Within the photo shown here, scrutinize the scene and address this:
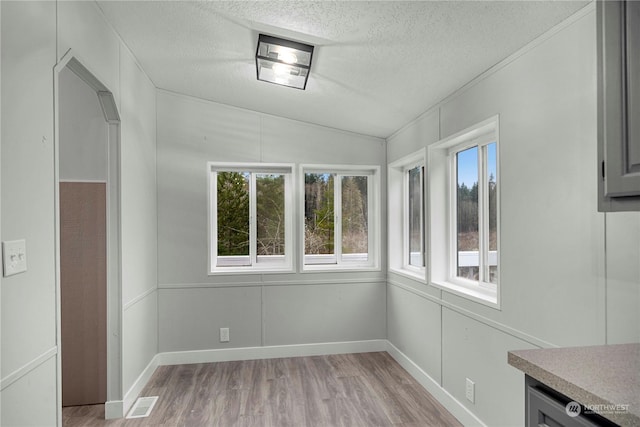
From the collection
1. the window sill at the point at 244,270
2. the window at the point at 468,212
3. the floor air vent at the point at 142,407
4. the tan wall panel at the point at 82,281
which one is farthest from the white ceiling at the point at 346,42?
the floor air vent at the point at 142,407

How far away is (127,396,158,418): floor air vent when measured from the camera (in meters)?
2.79

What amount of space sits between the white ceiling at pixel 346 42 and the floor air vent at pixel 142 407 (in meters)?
2.66

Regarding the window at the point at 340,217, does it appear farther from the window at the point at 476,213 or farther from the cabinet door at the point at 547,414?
the cabinet door at the point at 547,414

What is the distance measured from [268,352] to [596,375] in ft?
10.7

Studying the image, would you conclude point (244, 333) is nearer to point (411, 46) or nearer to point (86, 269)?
point (86, 269)

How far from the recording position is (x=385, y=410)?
2.84 meters

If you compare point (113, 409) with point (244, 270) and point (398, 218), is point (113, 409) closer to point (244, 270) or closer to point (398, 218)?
point (244, 270)

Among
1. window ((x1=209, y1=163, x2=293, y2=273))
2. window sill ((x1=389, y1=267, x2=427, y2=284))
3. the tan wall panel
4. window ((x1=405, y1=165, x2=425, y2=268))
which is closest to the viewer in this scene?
the tan wall panel

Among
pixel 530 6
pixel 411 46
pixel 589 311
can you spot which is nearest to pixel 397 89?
pixel 411 46

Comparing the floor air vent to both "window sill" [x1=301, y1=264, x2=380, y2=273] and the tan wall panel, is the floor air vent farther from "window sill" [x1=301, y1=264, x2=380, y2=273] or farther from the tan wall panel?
"window sill" [x1=301, y1=264, x2=380, y2=273]

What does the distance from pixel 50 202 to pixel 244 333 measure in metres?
2.57

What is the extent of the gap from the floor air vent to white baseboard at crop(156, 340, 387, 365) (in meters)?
0.73

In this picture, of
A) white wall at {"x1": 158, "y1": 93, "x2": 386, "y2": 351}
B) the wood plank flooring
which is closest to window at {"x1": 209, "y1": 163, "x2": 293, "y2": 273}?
white wall at {"x1": 158, "y1": 93, "x2": 386, "y2": 351}

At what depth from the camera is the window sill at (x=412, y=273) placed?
11.0ft
